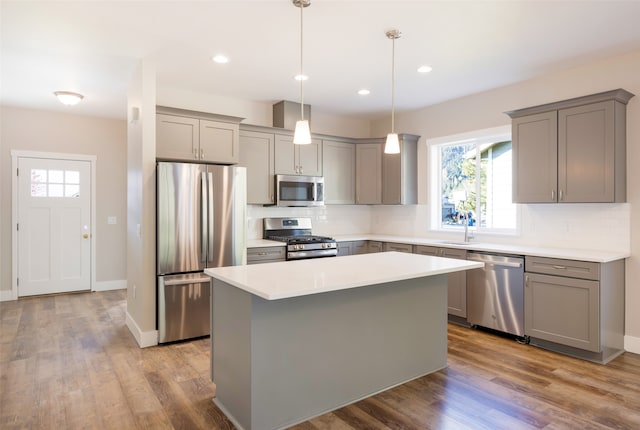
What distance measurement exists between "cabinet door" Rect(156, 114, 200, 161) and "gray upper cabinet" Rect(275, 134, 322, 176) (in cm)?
118

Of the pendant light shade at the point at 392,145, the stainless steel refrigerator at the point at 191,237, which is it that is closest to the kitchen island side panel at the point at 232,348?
the stainless steel refrigerator at the point at 191,237

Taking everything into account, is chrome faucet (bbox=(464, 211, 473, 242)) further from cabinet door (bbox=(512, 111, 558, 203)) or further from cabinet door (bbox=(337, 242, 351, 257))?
cabinet door (bbox=(337, 242, 351, 257))

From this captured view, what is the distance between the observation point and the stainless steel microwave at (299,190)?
5105 millimetres

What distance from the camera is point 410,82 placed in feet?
14.4

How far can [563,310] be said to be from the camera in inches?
138

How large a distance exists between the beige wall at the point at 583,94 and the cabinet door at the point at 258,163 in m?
2.37

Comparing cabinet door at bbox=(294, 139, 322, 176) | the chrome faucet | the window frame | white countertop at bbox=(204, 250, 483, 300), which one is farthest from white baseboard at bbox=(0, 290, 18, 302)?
the chrome faucet

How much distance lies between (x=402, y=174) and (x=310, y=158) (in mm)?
1293

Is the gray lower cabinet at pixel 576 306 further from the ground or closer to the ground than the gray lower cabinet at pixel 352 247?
closer to the ground

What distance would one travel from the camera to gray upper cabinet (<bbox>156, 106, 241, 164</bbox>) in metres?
4.07

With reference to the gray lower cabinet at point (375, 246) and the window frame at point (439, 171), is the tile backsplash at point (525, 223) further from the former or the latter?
the gray lower cabinet at point (375, 246)

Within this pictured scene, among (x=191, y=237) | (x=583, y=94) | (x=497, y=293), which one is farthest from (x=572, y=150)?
(x=191, y=237)

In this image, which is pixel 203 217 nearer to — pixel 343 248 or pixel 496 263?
pixel 343 248

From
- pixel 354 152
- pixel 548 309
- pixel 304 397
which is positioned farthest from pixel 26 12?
pixel 548 309
